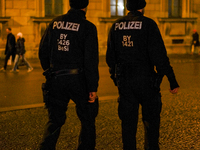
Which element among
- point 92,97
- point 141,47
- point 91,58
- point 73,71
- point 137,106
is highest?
point 141,47

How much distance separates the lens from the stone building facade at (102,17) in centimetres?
2084

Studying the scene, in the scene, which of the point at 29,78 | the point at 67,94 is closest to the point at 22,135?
the point at 67,94

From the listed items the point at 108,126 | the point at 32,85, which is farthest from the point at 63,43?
the point at 32,85

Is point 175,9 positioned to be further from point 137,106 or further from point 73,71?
point 73,71

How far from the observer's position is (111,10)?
885 inches

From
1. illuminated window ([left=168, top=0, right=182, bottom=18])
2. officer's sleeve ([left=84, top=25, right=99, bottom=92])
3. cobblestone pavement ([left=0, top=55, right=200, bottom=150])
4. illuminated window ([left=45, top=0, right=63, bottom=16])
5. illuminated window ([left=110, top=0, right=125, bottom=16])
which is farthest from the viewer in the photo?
illuminated window ([left=168, top=0, right=182, bottom=18])

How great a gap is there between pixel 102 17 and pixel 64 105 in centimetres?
1796

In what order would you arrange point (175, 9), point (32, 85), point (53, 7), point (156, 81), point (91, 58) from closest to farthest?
1. point (91, 58)
2. point (156, 81)
3. point (32, 85)
4. point (53, 7)
5. point (175, 9)

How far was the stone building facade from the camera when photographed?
2084cm

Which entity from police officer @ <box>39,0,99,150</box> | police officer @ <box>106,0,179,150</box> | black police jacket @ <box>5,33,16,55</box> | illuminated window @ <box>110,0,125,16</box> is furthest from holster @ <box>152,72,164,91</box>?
illuminated window @ <box>110,0,125,16</box>

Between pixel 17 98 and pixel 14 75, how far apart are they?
4832 mm

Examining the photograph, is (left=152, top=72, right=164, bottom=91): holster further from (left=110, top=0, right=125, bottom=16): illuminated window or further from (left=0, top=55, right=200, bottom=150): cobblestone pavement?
(left=110, top=0, right=125, bottom=16): illuminated window

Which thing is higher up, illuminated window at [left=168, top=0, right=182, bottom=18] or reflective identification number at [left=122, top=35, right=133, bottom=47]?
illuminated window at [left=168, top=0, right=182, bottom=18]

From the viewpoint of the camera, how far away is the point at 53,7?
21.5 m
